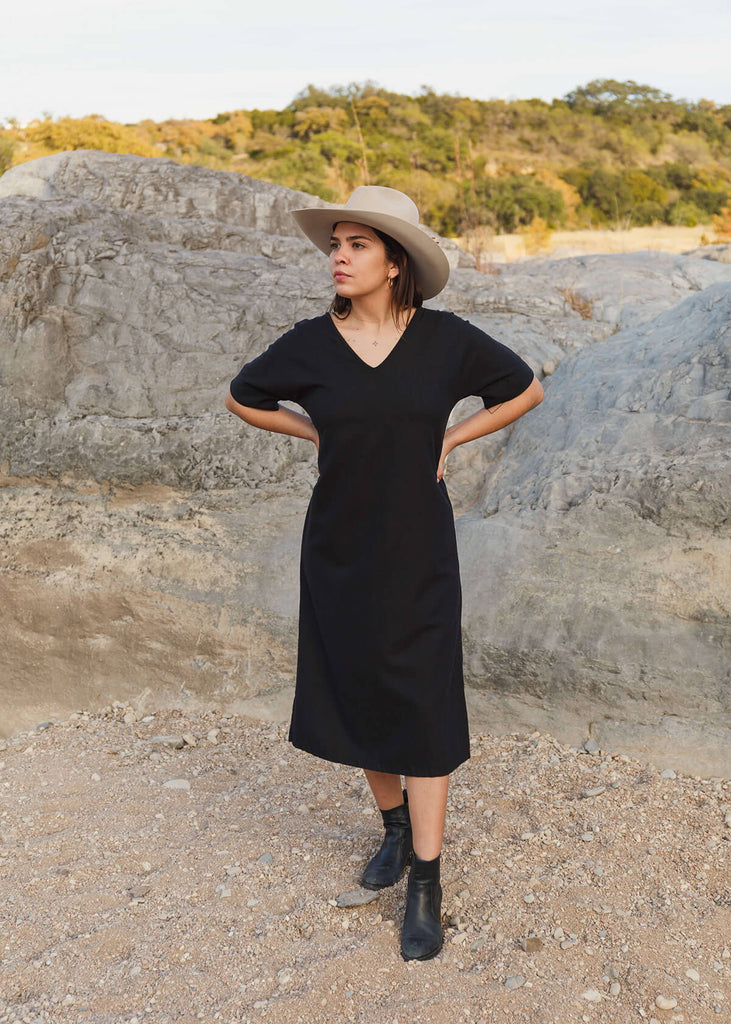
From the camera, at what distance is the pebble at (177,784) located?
142 inches

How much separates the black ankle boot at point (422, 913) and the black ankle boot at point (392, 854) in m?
0.20

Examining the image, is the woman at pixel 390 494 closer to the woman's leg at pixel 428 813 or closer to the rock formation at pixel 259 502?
the woman's leg at pixel 428 813

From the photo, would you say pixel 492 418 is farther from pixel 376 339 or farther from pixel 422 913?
pixel 422 913

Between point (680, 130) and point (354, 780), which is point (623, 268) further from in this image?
point (680, 130)

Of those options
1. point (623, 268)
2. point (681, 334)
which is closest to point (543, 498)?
point (681, 334)

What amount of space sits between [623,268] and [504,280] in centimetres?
182

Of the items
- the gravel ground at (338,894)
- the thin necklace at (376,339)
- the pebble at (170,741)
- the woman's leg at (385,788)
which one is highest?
the thin necklace at (376,339)

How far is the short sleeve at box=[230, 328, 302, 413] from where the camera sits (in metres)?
2.61

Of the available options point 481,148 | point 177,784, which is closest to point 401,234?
point 177,784

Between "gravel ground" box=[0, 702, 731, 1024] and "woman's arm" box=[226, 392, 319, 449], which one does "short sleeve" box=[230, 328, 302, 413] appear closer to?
"woman's arm" box=[226, 392, 319, 449]

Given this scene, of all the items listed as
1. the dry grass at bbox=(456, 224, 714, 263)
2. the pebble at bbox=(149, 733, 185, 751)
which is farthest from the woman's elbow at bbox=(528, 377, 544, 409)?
the dry grass at bbox=(456, 224, 714, 263)

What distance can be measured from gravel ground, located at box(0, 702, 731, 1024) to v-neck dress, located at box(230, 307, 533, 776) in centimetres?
50

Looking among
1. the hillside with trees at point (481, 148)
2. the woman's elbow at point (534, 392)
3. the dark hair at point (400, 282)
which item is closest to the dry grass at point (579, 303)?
the woman's elbow at point (534, 392)

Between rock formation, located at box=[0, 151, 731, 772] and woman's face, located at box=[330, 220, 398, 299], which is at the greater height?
woman's face, located at box=[330, 220, 398, 299]
